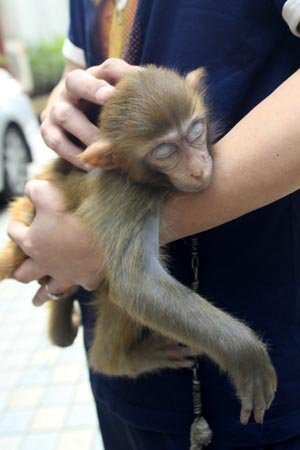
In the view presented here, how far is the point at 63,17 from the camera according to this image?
15641 millimetres

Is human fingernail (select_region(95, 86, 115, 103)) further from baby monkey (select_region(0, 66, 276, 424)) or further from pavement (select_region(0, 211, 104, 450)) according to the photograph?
pavement (select_region(0, 211, 104, 450))

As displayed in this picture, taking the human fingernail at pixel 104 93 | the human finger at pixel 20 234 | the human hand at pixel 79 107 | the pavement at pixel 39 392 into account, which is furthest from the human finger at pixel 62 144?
the pavement at pixel 39 392

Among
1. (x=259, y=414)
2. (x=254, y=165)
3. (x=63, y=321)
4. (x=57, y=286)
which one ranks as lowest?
(x=63, y=321)

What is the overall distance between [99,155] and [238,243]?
1.16ft

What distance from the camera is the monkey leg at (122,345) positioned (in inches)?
58.8

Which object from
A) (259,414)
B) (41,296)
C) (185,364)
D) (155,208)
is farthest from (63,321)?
(259,414)

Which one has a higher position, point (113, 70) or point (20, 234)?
point (113, 70)

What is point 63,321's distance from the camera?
2.03 meters

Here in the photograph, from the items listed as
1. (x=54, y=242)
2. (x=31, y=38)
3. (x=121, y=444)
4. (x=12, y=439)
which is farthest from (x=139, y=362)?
(x=31, y=38)

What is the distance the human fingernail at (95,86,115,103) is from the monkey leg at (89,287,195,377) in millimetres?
481

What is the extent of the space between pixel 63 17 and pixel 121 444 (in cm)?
1535

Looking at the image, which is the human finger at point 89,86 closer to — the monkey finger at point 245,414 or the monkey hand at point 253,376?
the monkey hand at point 253,376

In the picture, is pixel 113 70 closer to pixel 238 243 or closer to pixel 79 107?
pixel 79 107

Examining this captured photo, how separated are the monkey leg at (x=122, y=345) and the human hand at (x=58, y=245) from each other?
0.49 feet
